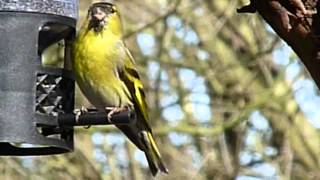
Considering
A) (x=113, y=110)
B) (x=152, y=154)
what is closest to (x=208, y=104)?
(x=152, y=154)

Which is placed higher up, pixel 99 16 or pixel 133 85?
pixel 99 16

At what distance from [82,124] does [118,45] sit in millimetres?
717

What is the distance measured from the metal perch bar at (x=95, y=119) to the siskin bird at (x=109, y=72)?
1.42 ft

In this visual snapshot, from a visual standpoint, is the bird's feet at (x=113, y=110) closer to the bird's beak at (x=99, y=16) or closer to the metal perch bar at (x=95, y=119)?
the metal perch bar at (x=95, y=119)

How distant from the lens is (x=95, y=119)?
342cm

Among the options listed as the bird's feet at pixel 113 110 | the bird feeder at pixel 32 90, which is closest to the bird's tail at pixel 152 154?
the bird's feet at pixel 113 110

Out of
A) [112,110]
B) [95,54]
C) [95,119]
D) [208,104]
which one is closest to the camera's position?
[95,119]

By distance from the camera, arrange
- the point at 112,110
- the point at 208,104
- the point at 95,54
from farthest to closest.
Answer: the point at 208,104 < the point at 95,54 < the point at 112,110

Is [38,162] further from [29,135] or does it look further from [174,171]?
[29,135]

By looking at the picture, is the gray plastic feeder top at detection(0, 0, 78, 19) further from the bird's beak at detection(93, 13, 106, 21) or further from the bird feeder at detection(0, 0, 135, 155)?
the bird's beak at detection(93, 13, 106, 21)

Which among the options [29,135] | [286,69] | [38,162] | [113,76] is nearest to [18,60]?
[29,135]

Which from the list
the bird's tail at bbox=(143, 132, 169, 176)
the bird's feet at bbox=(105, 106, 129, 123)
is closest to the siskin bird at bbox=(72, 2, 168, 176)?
the bird's tail at bbox=(143, 132, 169, 176)

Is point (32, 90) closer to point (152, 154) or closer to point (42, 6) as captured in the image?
point (42, 6)

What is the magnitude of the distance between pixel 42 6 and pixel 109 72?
48 cm
